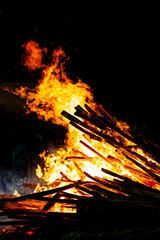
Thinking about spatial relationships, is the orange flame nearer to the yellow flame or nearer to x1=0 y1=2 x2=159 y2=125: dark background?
x1=0 y1=2 x2=159 y2=125: dark background

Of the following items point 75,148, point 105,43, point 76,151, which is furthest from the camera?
point 105,43

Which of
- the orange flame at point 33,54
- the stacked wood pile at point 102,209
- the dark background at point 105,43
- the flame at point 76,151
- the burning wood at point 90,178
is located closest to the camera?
the stacked wood pile at point 102,209

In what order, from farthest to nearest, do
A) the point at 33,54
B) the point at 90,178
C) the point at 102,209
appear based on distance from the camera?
the point at 33,54, the point at 90,178, the point at 102,209

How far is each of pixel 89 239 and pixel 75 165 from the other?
1584mm

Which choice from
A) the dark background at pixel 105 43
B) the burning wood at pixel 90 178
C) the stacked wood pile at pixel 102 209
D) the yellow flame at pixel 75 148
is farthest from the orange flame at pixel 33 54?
the stacked wood pile at pixel 102 209

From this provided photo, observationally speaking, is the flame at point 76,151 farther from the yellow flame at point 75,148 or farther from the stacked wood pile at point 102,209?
the stacked wood pile at point 102,209

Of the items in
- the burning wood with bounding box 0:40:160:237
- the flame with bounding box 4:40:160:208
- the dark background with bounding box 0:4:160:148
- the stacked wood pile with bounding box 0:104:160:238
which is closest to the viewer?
the stacked wood pile with bounding box 0:104:160:238

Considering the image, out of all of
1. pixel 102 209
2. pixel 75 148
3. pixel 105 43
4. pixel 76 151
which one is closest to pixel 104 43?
pixel 105 43

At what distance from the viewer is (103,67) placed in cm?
596

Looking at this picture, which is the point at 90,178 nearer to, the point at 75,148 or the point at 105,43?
the point at 75,148

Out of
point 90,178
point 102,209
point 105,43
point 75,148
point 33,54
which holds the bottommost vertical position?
point 102,209

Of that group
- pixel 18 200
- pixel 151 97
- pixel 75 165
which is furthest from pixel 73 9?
pixel 18 200

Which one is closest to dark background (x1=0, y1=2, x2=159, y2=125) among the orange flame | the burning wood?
the orange flame

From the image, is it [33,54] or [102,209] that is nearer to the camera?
[102,209]
